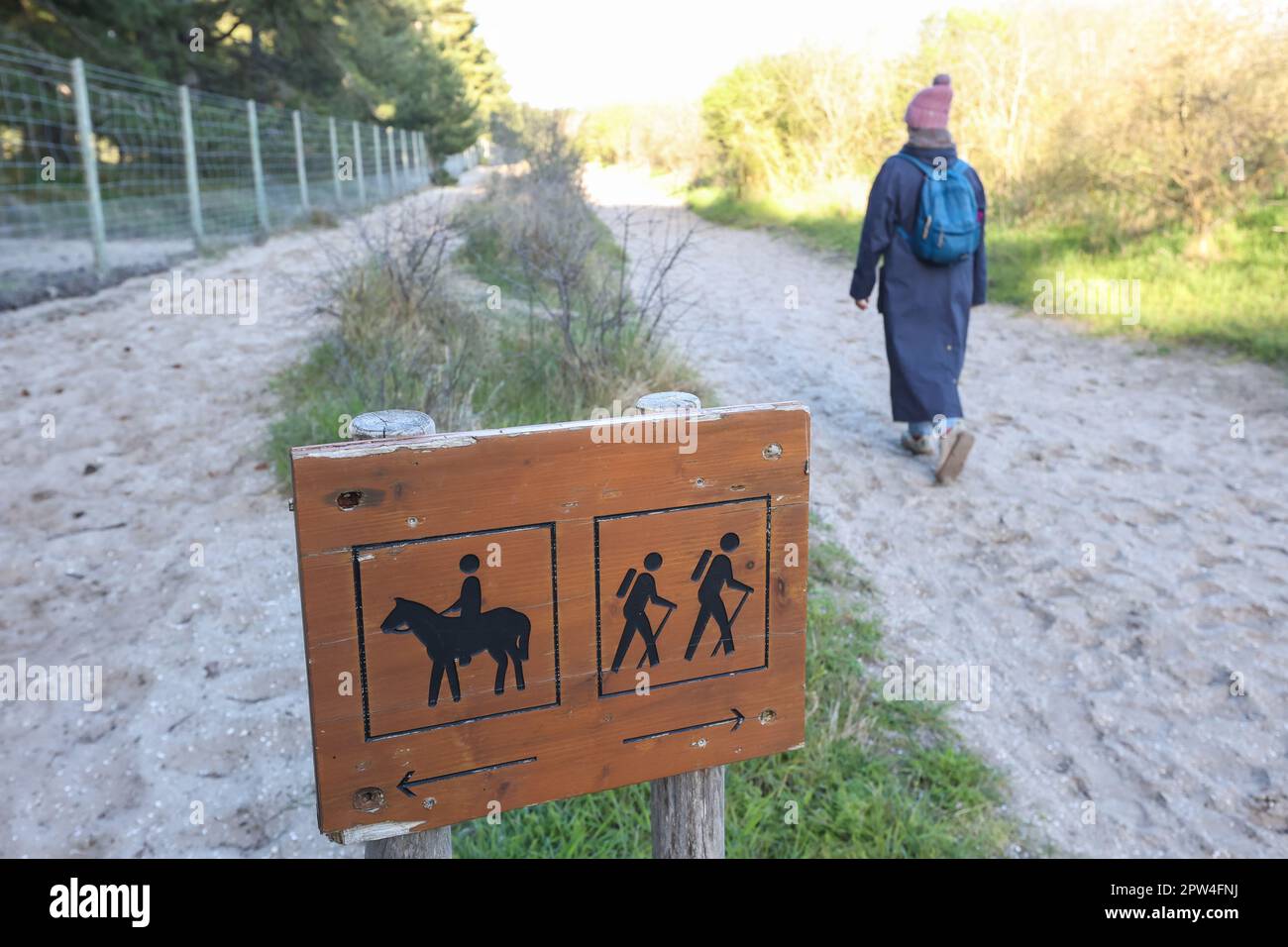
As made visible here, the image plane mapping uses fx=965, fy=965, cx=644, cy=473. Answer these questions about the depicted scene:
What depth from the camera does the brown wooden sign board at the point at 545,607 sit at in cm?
124

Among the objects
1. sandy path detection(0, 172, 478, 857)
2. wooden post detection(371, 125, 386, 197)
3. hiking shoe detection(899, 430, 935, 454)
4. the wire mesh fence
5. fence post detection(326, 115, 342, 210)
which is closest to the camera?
sandy path detection(0, 172, 478, 857)

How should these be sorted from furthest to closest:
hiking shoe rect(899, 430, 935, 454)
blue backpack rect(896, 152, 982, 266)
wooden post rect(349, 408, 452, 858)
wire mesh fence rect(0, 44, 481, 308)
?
wire mesh fence rect(0, 44, 481, 308) < hiking shoe rect(899, 430, 935, 454) < blue backpack rect(896, 152, 982, 266) < wooden post rect(349, 408, 452, 858)

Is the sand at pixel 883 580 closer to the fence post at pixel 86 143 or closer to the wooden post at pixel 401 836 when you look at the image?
the wooden post at pixel 401 836

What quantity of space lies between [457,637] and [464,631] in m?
0.01

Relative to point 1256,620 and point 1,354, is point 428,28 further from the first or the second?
point 1256,620

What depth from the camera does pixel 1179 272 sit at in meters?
7.39

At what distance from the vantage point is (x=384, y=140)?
23656mm

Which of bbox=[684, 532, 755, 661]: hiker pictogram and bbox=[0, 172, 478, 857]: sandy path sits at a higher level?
bbox=[684, 532, 755, 661]: hiker pictogram

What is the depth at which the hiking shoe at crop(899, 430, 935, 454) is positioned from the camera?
4.82 metres

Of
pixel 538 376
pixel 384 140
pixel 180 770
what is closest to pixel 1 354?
pixel 538 376

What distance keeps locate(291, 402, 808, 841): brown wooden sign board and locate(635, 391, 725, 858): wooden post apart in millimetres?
92

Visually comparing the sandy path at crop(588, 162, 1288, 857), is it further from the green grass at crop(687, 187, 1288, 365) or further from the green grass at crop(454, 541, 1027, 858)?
the green grass at crop(687, 187, 1288, 365)

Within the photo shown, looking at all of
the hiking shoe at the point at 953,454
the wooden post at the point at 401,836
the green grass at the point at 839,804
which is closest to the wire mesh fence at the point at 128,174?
the hiking shoe at the point at 953,454

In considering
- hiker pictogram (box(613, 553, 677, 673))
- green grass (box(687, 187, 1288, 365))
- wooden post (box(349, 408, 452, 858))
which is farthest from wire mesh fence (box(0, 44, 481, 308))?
green grass (box(687, 187, 1288, 365))
